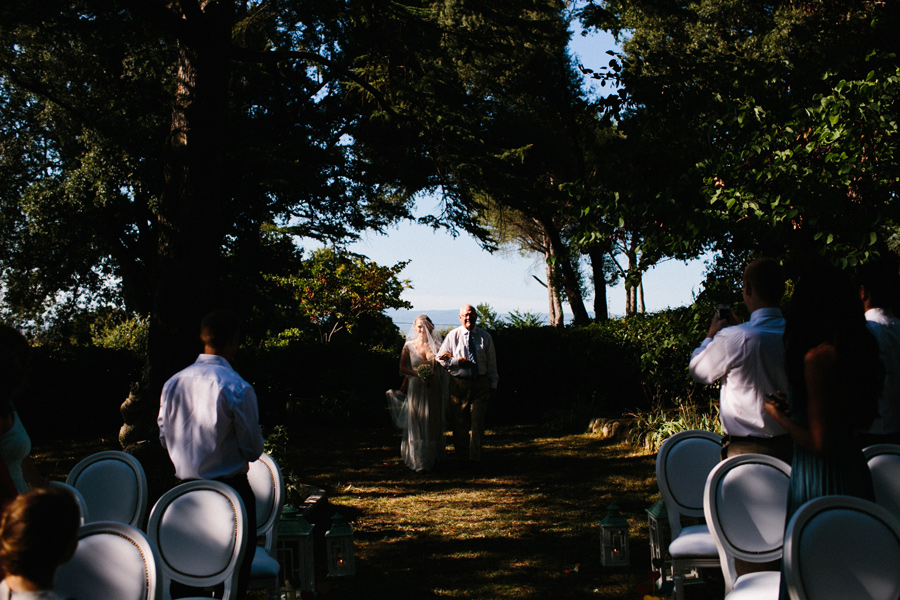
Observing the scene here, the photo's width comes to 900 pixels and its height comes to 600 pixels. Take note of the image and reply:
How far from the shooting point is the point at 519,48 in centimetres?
876

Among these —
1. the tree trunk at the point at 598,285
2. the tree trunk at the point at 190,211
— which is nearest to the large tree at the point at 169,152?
the tree trunk at the point at 190,211

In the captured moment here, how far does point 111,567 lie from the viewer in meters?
2.71

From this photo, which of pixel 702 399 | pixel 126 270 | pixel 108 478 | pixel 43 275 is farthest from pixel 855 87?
pixel 43 275

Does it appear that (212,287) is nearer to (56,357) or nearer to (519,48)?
(519,48)

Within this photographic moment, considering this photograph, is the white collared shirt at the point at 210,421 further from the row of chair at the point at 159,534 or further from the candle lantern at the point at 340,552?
the candle lantern at the point at 340,552

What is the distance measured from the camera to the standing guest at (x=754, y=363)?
12.2ft

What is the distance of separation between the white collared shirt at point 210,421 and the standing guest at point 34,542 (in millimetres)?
1541

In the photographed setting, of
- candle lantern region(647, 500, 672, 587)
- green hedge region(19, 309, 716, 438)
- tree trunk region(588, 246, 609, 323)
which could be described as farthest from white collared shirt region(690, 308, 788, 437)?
tree trunk region(588, 246, 609, 323)

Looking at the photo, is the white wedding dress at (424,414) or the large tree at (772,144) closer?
the large tree at (772,144)

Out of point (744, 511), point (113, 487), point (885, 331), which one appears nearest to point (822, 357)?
point (744, 511)

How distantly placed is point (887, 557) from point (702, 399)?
33.4 ft

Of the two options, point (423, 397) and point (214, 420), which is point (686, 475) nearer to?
point (214, 420)

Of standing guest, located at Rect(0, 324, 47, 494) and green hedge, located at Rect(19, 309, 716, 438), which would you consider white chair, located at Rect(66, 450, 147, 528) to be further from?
green hedge, located at Rect(19, 309, 716, 438)

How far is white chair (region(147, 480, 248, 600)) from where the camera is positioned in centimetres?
341
